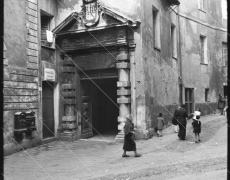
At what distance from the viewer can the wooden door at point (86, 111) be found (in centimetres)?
1540

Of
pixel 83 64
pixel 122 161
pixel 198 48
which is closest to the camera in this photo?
pixel 122 161

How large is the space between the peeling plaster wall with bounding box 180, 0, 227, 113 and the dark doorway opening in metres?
4.97

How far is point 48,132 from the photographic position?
14.1 m

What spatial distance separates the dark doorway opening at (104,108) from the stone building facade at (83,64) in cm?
12

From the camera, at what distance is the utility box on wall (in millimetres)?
11523

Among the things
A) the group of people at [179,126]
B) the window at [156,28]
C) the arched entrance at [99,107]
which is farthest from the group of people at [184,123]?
the window at [156,28]

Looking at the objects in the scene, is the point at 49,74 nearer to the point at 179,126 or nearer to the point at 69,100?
the point at 69,100

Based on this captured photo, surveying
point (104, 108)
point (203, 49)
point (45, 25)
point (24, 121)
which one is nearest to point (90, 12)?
point (45, 25)

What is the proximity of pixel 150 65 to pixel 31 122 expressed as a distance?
612 cm

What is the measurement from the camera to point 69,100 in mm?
14688

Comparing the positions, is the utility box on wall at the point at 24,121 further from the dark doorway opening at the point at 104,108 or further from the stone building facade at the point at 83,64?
the dark doorway opening at the point at 104,108

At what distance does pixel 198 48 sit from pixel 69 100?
11569 mm

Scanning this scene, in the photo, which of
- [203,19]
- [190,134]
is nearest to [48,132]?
[190,134]

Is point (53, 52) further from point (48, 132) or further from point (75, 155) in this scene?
point (75, 155)
